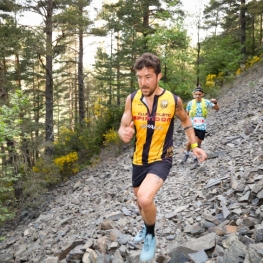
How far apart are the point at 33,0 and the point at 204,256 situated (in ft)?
53.2

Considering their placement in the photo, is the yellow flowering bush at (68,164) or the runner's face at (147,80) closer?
the runner's face at (147,80)

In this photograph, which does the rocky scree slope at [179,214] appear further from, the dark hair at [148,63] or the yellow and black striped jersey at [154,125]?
the dark hair at [148,63]

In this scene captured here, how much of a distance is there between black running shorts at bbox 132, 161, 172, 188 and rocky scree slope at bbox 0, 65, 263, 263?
131 centimetres

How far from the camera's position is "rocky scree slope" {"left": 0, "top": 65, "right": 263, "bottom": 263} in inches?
165

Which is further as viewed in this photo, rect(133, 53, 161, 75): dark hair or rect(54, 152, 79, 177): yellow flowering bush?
rect(54, 152, 79, 177): yellow flowering bush

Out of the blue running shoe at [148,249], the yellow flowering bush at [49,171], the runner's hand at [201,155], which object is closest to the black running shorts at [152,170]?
the runner's hand at [201,155]

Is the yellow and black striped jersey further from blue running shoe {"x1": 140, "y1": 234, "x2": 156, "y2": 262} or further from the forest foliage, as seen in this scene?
the forest foliage

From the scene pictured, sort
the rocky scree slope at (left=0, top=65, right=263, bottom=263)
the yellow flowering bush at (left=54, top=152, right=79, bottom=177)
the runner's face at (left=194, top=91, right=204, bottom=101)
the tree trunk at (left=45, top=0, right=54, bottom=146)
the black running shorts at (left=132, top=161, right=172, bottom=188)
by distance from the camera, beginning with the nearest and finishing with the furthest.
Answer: the black running shorts at (left=132, top=161, right=172, bottom=188), the rocky scree slope at (left=0, top=65, right=263, bottom=263), the runner's face at (left=194, top=91, right=204, bottom=101), the tree trunk at (left=45, top=0, right=54, bottom=146), the yellow flowering bush at (left=54, top=152, right=79, bottom=177)

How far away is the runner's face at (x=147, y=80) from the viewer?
346 centimetres

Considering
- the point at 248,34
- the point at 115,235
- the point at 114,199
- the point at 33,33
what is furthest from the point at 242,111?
the point at 248,34

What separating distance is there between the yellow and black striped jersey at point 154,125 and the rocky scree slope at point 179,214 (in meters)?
1.60

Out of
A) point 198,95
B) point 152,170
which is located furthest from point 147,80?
point 198,95

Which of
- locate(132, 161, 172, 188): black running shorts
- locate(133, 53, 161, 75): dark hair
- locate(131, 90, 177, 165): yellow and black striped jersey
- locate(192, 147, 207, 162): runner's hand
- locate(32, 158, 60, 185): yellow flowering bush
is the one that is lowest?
locate(32, 158, 60, 185): yellow flowering bush

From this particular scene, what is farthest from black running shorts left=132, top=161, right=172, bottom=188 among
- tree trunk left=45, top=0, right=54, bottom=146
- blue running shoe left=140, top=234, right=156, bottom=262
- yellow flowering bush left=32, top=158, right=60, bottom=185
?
tree trunk left=45, top=0, right=54, bottom=146
